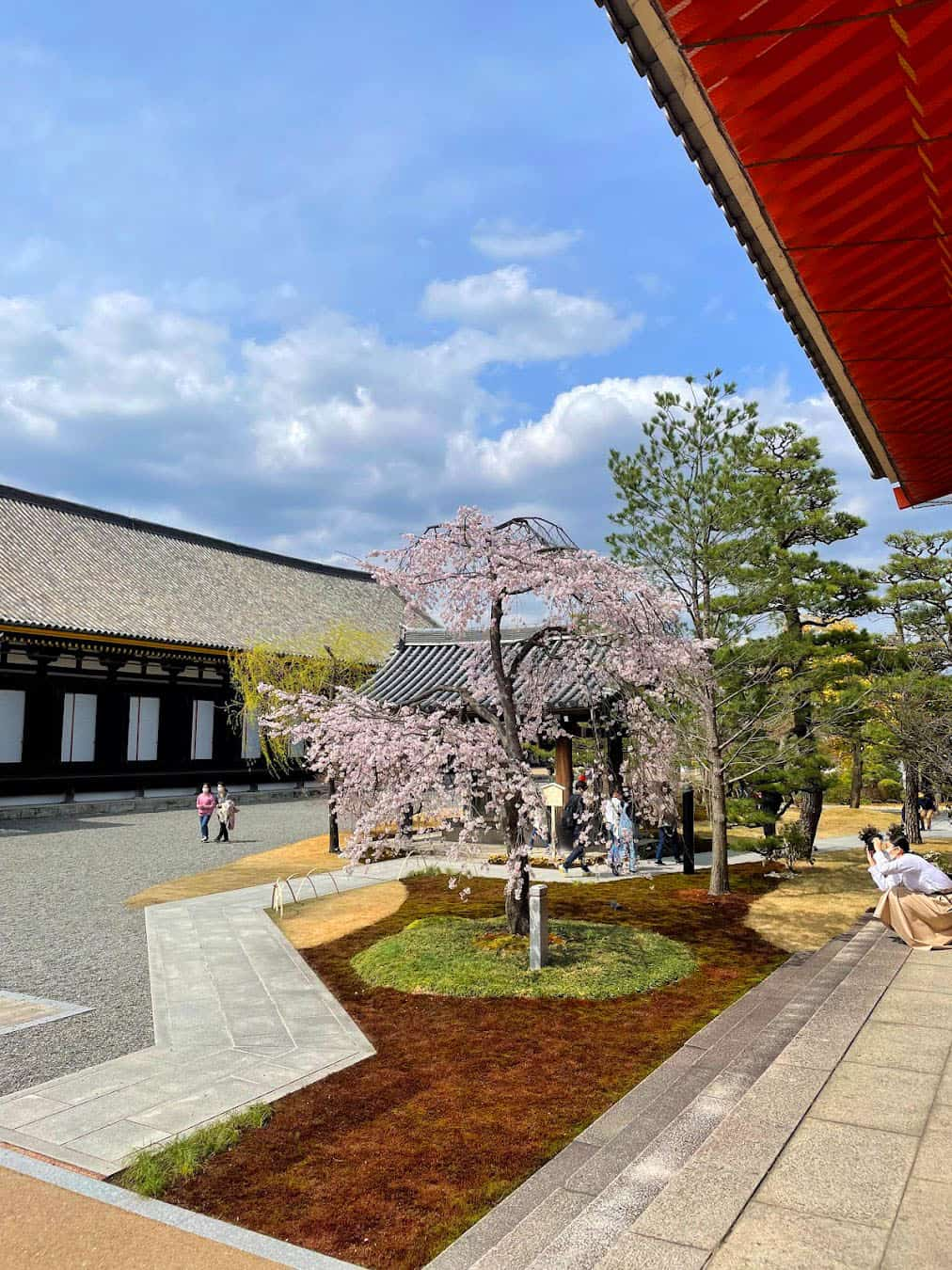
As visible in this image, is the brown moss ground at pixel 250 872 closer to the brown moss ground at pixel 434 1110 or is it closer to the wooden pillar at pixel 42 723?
the brown moss ground at pixel 434 1110

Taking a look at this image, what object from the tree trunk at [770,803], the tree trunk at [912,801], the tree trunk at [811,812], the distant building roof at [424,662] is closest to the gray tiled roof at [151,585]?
the distant building roof at [424,662]

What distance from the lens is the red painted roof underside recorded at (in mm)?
2684

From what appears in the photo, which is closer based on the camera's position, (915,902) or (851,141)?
(851,141)

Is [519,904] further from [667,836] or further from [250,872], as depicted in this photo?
[667,836]

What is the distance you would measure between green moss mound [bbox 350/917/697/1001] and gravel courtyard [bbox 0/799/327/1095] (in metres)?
2.63

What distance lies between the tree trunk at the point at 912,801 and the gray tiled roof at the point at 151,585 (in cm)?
2155

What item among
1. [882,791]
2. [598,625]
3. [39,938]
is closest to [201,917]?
[39,938]

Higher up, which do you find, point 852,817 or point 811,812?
point 811,812

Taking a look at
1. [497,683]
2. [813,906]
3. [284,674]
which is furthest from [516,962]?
[284,674]

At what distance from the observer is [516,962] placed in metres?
9.31

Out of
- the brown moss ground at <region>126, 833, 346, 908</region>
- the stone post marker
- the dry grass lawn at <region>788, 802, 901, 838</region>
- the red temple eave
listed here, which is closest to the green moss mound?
the stone post marker

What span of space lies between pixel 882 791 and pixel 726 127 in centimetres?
3067

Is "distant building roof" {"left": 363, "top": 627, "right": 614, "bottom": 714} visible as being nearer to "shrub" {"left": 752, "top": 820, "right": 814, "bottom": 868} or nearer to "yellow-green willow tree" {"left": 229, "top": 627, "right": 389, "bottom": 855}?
"yellow-green willow tree" {"left": 229, "top": 627, "right": 389, "bottom": 855}

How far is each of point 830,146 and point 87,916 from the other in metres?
12.9
